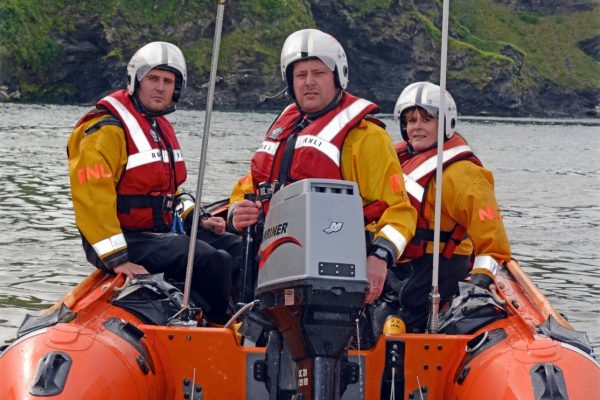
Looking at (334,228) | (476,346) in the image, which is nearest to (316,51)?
(334,228)

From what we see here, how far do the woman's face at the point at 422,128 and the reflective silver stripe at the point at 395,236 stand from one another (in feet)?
4.56

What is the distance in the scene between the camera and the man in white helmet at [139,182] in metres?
5.55

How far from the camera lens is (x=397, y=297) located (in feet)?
19.5

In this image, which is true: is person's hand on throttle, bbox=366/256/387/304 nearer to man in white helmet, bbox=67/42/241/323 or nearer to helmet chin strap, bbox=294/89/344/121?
helmet chin strap, bbox=294/89/344/121

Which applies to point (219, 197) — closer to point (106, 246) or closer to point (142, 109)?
point (142, 109)

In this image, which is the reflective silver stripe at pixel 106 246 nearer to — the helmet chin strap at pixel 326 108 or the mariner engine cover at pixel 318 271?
the helmet chin strap at pixel 326 108

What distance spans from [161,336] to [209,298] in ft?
4.73

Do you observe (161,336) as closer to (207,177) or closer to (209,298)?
(209,298)

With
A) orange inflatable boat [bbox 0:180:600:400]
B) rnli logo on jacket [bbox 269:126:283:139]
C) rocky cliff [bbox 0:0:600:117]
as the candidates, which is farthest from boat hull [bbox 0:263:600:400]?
rocky cliff [bbox 0:0:600:117]

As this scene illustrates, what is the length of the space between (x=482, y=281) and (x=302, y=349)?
1.93 m

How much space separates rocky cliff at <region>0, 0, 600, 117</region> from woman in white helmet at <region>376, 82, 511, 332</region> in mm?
58468

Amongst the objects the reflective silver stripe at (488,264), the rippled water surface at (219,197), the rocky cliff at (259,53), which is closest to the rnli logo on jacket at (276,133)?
the reflective silver stripe at (488,264)

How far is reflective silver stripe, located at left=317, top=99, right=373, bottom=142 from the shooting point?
202 inches

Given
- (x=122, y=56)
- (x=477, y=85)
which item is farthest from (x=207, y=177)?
(x=477, y=85)
